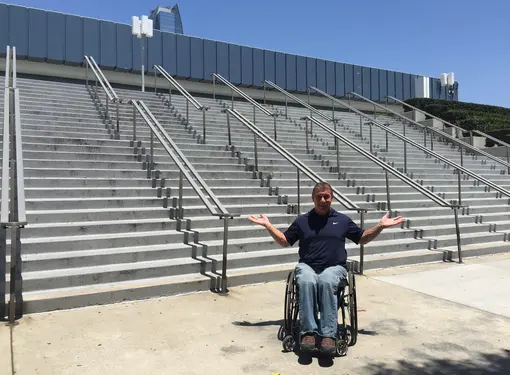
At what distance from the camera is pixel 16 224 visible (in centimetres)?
378

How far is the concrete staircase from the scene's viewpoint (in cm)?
483

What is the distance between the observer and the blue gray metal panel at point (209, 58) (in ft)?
51.9

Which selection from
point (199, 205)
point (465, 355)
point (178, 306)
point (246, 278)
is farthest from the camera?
point (199, 205)

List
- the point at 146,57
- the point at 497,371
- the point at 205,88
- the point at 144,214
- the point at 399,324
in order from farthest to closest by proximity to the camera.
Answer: the point at 205,88 → the point at 146,57 → the point at 144,214 → the point at 399,324 → the point at 497,371

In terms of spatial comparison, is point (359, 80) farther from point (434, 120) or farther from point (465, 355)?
point (465, 355)

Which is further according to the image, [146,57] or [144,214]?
→ [146,57]

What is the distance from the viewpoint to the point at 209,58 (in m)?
15.9

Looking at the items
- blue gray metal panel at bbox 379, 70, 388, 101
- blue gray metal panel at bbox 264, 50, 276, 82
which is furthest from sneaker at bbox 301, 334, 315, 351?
blue gray metal panel at bbox 379, 70, 388, 101

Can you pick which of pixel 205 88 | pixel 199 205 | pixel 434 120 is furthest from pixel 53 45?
pixel 434 120

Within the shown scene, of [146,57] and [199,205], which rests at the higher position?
[146,57]

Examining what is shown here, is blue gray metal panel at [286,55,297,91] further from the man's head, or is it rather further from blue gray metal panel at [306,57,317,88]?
the man's head

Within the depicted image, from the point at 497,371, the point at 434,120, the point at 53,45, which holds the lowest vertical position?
the point at 497,371

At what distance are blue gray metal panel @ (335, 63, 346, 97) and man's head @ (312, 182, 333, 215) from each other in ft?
51.6

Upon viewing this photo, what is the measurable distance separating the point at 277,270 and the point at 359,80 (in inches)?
605
